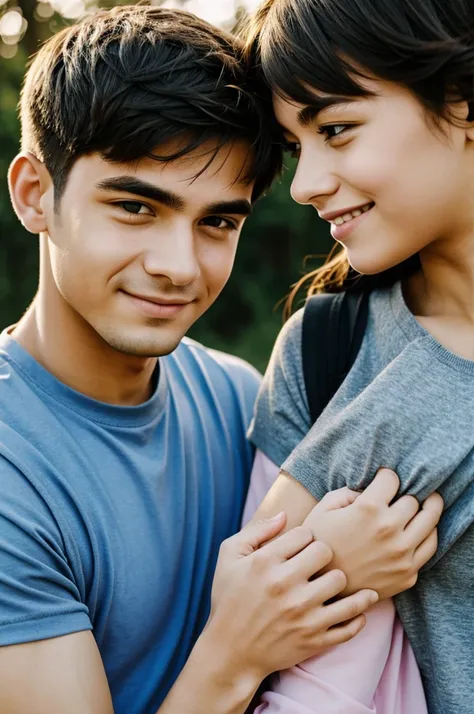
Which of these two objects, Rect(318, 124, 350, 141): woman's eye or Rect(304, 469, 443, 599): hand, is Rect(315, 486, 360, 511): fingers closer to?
Rect(304, 469, 443, 599): hand

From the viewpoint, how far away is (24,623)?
1.87m

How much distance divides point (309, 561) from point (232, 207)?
88cm

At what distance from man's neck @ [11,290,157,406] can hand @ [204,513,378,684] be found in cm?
63

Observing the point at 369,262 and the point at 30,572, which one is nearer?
the point at 30,572

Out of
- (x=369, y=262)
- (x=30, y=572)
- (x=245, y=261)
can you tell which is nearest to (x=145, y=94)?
(x=369, y=262)

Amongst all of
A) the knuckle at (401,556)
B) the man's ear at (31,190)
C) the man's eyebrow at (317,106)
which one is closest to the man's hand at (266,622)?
the knuckle at (401,556)

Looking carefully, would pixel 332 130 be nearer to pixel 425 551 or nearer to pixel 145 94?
pixel 145 94

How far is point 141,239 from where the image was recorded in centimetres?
214

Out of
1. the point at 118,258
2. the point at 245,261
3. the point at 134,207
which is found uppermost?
the point at 134,207

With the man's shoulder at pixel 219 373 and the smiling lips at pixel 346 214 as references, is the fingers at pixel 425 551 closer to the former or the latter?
the smiling lips at pixel 346 214

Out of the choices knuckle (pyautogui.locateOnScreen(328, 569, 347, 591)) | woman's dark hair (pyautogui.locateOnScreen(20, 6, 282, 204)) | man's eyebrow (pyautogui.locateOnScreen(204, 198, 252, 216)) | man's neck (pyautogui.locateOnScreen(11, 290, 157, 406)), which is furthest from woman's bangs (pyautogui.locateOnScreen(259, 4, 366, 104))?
knuckle (pyautogui.locateOnScreen(328, 569, 347, 591))

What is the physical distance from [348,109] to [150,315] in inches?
26.8

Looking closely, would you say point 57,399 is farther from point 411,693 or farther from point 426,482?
Answer: point 411,693

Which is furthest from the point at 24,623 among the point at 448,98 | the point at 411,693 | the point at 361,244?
the point at 448,98
